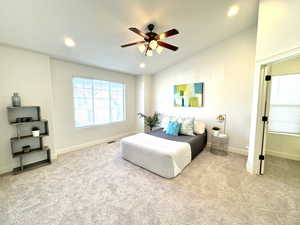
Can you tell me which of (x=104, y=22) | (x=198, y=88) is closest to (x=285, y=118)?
(x=198, y=88)

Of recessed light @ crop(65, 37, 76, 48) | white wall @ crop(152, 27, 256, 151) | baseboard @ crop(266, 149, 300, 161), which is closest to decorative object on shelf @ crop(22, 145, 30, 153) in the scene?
recessed light @ crop(65, 37, 76, 48)

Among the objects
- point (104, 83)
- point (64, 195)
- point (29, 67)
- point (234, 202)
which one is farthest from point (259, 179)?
point (29, 67)

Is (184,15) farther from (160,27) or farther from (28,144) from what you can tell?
(28,144)

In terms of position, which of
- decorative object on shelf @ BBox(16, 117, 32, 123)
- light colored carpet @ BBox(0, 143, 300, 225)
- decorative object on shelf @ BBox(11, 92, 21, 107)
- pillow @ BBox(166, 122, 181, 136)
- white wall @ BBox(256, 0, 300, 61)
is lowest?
light colored carpet @ BBox(0, 143, 300, 225)

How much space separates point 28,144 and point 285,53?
16.5 ft

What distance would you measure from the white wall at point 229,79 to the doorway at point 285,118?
52 cm

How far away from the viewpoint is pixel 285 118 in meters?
3.20

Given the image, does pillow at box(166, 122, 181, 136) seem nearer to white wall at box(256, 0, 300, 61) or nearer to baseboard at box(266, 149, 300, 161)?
white wall at box(256, 0, 300, 61)

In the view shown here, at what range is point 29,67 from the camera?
2.71m

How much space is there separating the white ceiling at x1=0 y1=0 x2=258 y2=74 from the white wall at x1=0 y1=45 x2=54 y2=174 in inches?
9.8

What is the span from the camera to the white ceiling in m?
1.91

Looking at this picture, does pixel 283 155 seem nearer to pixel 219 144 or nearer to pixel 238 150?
pixel 238 150

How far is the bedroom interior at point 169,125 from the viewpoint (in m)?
1.75

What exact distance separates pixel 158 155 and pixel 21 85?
124 inches
